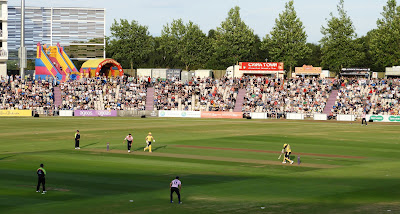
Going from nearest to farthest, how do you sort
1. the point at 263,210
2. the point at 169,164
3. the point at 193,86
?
the point at 263,210, the point at 169,164, the point at 193,86

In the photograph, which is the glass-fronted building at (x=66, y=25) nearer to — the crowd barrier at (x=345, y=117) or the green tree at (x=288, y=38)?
the green tree at (x=288, y=38)

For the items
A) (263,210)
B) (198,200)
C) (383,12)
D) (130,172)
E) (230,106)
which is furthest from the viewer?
(383,12)

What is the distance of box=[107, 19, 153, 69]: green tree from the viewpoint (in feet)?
455

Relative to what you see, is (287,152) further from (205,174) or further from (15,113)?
(15,113)

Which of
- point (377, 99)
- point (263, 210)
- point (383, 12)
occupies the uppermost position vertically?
point (383, 12)

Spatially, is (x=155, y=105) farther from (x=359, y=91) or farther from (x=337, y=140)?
(x=337, y=140)

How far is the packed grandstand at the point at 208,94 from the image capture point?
95375 millimetres

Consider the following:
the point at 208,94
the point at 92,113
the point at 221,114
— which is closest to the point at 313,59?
the point at 208,94

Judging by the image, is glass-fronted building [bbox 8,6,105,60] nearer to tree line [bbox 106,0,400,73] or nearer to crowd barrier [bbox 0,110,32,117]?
tree line [bbox 106,0,400,73]

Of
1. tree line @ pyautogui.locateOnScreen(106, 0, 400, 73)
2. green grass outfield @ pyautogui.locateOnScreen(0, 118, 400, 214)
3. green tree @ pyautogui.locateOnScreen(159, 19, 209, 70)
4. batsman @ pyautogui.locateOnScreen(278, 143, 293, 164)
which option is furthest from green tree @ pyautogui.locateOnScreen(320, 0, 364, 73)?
batsman @ pyautogui.locateOnScreen(278, 143, 293, 164)

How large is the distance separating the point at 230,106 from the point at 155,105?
1295cm

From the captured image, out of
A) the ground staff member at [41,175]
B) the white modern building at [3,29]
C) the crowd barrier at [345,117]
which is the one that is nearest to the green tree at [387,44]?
the crowd barrier at [345,117]

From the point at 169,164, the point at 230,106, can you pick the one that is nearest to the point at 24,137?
the point at 169,164

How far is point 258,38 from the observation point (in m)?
176
